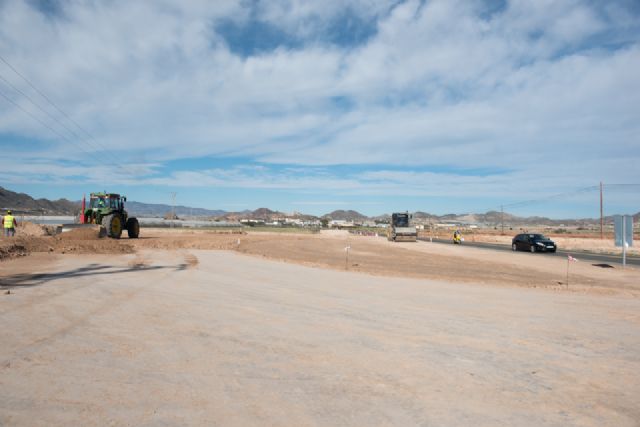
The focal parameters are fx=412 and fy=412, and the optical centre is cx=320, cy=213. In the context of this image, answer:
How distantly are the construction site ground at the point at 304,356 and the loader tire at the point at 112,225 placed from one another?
14.9 m

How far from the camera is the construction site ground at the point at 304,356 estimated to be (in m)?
4.01

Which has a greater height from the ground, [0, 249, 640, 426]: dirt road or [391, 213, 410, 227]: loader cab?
[391, 213, 410, 227]: loader cab

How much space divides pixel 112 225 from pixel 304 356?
77.6 ft

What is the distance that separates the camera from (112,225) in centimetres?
2548

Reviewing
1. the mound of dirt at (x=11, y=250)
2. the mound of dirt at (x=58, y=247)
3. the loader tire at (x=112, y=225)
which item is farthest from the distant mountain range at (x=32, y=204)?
the mound of dirt at (x=11, y=250)

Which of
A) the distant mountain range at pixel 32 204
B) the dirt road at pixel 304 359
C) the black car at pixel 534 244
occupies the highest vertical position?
the distant mountain range at pixel 32 204

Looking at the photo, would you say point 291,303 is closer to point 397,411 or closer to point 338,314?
point 338,314

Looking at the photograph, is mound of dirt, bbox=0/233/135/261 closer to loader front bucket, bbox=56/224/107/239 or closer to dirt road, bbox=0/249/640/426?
loader front bucket, bbox=56/224/107/239

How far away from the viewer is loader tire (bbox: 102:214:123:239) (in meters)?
25.2

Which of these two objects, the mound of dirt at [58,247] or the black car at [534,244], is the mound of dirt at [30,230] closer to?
the mound of dirt at [58,247]

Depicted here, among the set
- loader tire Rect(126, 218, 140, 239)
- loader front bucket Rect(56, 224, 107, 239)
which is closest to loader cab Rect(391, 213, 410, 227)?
loader tire Rect(126, 218, 140, 239)

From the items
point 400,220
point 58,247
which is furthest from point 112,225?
point 400,220

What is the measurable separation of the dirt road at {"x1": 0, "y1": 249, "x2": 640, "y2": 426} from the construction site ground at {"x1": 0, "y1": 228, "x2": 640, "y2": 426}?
24mm

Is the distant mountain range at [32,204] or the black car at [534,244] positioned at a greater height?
the distant mountain range at [32,204]
